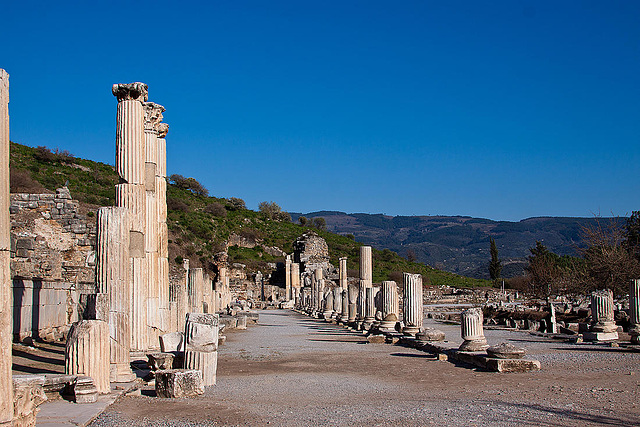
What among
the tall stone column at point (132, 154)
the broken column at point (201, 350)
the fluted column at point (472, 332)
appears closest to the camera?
the broken column at point (201, 350)

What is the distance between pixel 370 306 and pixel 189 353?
54.4ft

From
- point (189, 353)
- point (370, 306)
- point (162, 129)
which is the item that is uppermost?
point (162, 129)

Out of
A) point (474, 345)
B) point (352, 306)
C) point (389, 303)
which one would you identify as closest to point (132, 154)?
point (474, 345)

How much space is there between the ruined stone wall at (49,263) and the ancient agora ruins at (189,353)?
56 mm

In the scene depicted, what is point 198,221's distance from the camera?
75.0 meters

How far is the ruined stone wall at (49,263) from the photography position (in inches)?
640

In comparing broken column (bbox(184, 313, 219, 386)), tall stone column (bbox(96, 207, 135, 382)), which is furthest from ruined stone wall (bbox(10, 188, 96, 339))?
broken column (bbox(184, 313, 219, 386))

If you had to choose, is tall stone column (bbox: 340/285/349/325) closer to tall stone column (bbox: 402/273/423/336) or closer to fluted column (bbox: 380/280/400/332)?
fluted column (bbox: 380/280/400/332)

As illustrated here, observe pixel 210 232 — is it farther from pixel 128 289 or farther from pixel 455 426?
pixel 455 426

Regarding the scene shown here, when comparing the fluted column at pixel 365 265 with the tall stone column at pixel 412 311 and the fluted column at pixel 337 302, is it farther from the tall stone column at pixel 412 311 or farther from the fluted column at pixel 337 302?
the tall stone column at pixel 412 311

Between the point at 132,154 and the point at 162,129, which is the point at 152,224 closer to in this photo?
the point at 132,154

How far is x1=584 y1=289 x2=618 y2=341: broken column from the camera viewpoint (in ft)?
67.3

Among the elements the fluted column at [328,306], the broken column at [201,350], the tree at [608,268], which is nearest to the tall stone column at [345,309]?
the fluted column at [328,306]

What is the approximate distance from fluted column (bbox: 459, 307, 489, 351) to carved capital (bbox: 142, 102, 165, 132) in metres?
8.59
